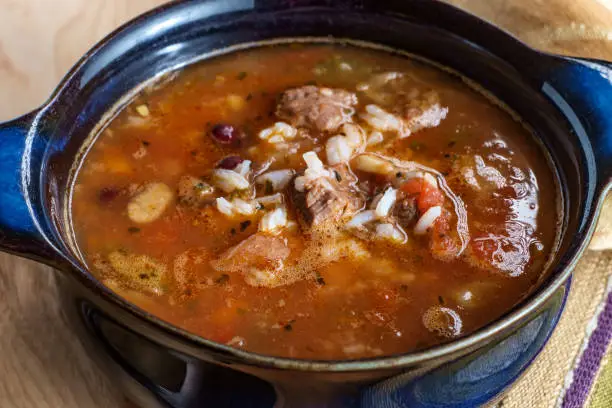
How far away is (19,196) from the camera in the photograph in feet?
6.06

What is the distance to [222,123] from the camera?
248cm

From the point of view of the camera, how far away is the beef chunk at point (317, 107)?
245 centimetres

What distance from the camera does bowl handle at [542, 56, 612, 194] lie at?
209 centimetres

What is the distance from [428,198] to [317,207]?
1.12 feet

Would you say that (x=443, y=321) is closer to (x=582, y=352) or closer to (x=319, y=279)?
(x=319, y=279)

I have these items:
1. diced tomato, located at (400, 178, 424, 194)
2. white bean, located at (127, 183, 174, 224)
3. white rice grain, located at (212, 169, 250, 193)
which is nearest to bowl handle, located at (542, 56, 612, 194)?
diced tomato, located at (400, 178, 424, 194)

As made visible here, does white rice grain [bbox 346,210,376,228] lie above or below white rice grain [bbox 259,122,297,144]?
below

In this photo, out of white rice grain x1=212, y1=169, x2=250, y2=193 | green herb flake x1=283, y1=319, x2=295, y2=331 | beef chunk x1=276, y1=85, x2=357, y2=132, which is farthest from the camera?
beef chunk x1=276, y1=85, x2=357, y2=132

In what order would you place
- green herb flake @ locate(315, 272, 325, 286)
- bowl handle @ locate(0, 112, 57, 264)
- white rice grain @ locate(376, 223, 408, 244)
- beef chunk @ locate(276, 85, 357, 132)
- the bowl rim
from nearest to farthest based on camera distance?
the bowl rim, bowl handle @ locate(0, 112, 57, 264), green herb flake @ locate(315, 272, 325, 286), white rice grain @ locate(376, 223, 408, 244), beef chunk @ locate(276, 85, 357, 132)

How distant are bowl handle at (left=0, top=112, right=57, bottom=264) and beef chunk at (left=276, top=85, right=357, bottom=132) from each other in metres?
0.82

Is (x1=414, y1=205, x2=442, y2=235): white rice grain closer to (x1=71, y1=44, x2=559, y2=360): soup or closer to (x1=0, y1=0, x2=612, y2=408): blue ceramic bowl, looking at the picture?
(x1=71, y1=44, x2=559, y2=360): soup

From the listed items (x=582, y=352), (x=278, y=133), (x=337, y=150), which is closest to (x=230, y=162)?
(x=278, y=133)

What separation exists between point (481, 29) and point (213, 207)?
1138 mm

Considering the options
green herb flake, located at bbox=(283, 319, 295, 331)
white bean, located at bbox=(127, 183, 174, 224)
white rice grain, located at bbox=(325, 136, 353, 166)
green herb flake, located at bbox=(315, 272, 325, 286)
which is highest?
white rice grain, located at bbox=(325, 136, 353, 166)
